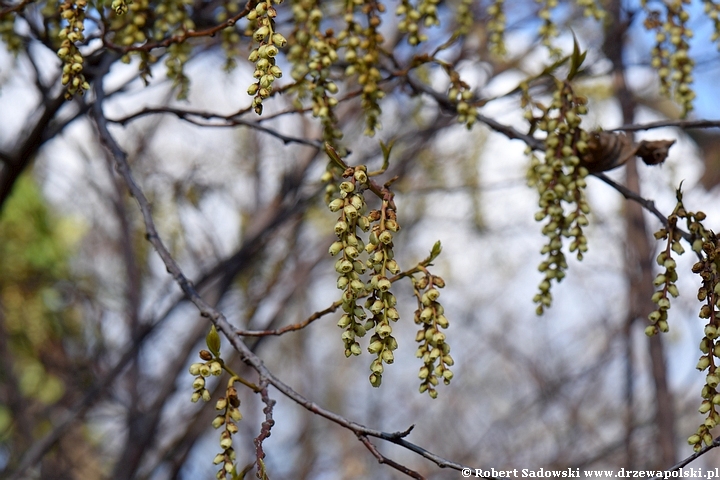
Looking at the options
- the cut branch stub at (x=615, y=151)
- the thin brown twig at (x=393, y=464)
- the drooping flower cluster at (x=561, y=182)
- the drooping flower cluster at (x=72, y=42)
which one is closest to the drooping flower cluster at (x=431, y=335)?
the thin brown twig at (x=393, y=464)

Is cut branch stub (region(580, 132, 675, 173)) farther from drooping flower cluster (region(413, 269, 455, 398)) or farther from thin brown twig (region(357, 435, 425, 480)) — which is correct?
thin brown twig (region(357, 435, 425, 480))

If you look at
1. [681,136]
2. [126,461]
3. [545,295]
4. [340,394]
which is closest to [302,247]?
[126,461]

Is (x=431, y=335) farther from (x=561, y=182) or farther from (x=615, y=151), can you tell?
(x=615, y=151)

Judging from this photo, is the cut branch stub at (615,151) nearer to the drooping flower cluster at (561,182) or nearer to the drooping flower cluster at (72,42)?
the drooping flower cluster at (561,182)

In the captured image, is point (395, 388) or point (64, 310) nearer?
point (64, 310)

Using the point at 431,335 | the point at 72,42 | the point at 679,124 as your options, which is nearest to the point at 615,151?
the point at 679,124

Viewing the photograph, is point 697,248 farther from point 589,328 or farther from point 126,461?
point 589,328

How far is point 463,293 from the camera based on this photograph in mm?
7004

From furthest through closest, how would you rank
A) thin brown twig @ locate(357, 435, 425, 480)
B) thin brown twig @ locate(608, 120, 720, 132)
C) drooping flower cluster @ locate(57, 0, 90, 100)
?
1. thin brown twig @ locate(608, 120, 720, 132)
2. drooping flower cluster @ locate(57, 0, 90, 100)
3. thin brown twig @ locate(357, 435, 425, 480)

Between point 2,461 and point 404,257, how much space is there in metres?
3.33

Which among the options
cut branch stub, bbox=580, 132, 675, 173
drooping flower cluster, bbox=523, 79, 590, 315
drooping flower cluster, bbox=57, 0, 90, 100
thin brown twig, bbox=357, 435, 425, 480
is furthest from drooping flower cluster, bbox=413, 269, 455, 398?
drooping flower cluster, bbox=57, 0, 90, 100

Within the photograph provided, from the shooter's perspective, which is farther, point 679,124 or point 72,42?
point 679,124

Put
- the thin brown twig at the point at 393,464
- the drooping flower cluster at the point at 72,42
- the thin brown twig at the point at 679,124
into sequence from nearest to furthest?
the thin brown twig at the point at 393,464 < the drooping flower cluster at the point at 72,42 < the thin brown twig at the point at 679,124

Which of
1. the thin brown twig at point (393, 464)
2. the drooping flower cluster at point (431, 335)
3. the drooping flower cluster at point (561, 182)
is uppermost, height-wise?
the drooping flower cluster at point (561, 182)
